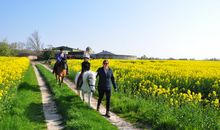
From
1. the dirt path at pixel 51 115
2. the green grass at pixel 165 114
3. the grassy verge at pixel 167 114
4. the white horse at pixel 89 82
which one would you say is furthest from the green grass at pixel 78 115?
the grassy verge at pixel 167 114

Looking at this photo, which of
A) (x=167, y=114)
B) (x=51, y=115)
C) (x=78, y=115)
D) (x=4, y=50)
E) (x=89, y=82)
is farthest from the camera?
(x=4, y=50)

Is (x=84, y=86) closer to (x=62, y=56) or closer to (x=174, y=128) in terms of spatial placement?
(x=174, y=128)

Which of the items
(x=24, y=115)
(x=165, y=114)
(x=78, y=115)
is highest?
(x=165, y=114)

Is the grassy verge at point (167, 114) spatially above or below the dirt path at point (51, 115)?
above

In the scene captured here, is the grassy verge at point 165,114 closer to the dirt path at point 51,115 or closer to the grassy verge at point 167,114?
the grassy verge at point 167,114

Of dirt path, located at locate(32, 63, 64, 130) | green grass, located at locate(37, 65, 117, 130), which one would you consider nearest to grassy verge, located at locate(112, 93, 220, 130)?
green grass, located at locate(37, 65, 117, 130)

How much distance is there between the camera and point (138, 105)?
55.1 feet

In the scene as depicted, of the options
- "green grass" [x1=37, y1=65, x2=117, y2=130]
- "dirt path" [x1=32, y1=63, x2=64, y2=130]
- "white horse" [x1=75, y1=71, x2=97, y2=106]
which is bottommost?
"dirt path" [x1=32, y1=63, x2=64, y2=130]

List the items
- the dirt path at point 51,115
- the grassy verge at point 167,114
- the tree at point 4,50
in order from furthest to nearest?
the tree at point 4,50 < the dirt path at point 51,115 < the grassy verge at point 167,114

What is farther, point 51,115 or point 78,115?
point 51,115

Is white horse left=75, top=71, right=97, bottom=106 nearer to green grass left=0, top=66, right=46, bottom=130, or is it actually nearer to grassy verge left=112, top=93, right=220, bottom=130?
grassy verge left=112, top=93, right=220, bottom=130

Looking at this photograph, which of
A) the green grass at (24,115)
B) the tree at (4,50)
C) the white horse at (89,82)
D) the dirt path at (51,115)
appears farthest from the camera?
the tree at (4,50)

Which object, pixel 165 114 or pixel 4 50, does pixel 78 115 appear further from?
pixel 4 50

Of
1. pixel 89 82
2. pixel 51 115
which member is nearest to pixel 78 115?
pixel 51 115
